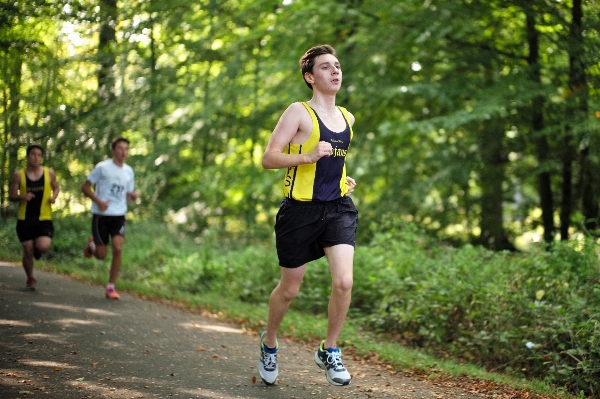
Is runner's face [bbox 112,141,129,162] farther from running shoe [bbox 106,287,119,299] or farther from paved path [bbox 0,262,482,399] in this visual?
paved path [bbox 0,262,482,399]

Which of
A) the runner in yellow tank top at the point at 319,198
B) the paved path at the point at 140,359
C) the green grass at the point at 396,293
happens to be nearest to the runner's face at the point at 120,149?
the paved path at the point at 140,359

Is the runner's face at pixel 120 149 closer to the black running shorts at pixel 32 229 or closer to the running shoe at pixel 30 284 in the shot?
the black running shorts at pixel 32 229

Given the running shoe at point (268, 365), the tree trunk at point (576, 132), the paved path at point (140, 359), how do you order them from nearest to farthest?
the paved path at point (140, 359), the running shoe at point (268, 365), the tree trunk at point (576, 132)

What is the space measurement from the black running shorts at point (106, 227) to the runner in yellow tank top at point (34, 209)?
2.05 ft

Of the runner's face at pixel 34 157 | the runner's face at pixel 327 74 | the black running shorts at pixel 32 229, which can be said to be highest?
the runner's face at pixel 327 74

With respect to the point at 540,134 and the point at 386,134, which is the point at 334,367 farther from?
the point at 386,134

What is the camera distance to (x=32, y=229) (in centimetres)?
886

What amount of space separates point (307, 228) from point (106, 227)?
5025 mm

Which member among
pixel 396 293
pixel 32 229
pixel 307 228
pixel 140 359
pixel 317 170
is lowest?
pixel 140 359

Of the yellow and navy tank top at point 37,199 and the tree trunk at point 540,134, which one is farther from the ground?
the tree trunk at point 540,134

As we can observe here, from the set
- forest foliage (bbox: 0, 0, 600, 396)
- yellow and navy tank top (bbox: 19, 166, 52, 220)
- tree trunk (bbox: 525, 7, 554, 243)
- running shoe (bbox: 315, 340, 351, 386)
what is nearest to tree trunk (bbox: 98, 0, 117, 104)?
forest foliage (bbox: 0, 0, 600, 396)

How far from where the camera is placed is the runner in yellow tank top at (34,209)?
28.9 feet

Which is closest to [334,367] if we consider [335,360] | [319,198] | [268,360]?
[335,360]

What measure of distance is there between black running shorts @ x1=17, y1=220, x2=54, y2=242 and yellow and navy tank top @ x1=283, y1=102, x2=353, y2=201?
211 inches
